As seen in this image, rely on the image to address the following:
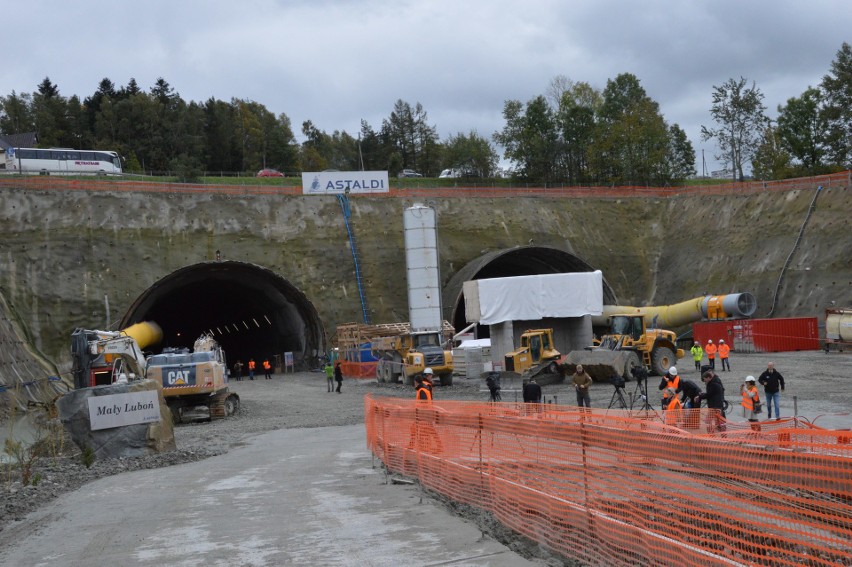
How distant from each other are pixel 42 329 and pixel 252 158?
229ft

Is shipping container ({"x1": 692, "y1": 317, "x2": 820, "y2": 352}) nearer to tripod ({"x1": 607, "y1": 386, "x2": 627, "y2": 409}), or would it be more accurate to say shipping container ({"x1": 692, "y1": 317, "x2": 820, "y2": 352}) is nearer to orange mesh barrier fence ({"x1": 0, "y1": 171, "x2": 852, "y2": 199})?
orange mesh barrier fence ({"x1": 0, "y1": 171, "x2": 852, "y2": 199})

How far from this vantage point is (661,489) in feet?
26.6

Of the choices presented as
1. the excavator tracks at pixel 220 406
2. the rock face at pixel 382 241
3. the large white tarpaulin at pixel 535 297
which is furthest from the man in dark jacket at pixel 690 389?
the rock face at pixel 382 241

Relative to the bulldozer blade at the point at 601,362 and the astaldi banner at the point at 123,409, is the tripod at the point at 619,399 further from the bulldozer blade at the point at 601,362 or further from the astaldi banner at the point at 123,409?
the astaldi banner at the point at 123,409

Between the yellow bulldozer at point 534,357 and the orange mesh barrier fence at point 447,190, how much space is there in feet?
82.8

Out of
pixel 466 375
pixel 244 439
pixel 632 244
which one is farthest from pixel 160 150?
pixel 244 439

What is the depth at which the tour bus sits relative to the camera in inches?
2869

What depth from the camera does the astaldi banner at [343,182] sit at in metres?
57.4

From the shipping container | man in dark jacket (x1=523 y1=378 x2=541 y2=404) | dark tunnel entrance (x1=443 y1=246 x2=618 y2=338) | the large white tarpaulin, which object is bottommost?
man in dark jacket (x1=523 y1=378 x2=541 y2=404)

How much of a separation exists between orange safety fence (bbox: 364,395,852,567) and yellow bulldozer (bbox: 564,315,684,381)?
2200 cm

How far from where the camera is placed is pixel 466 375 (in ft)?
132

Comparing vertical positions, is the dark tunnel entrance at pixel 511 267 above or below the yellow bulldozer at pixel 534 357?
above

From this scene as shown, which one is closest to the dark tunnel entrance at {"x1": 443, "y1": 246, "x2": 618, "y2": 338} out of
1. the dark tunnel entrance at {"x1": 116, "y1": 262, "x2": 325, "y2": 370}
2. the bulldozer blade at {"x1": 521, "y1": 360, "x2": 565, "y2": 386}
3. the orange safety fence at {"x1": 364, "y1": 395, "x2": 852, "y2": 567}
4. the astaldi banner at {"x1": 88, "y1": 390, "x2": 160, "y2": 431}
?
the dark tunnel entrance at {"x1": 116, "y1": 262, "x2": 325, "y2": 370}

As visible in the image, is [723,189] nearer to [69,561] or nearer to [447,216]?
[447,216]
